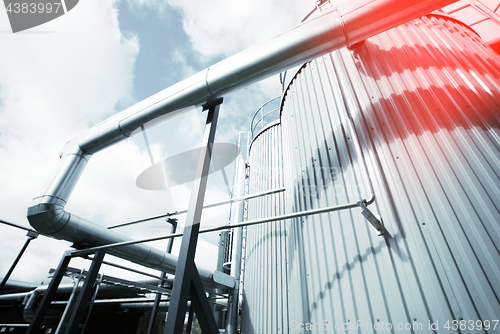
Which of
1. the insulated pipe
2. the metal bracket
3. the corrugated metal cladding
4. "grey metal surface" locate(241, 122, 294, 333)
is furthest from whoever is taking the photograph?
"grey metal surface" locate(241, 122, 294, 333)

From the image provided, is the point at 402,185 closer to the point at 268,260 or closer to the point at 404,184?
the point at 404,184

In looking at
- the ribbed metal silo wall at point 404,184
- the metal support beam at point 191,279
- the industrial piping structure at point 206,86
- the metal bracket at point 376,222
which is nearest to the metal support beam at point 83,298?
the industrial piping structure at point 206,86

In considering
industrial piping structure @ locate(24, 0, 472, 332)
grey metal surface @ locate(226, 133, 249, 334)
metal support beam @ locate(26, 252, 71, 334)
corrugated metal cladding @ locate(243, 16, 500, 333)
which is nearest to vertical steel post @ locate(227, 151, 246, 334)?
grey metal surface @ locate(226, 133, 249, 334)

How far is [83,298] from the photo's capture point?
384cm

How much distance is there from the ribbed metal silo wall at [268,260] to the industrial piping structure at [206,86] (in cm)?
233

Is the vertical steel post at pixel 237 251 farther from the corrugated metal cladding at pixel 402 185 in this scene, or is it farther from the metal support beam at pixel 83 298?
the corrugated metal cladding at pixel 402 185

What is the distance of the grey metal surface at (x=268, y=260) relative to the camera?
4.04 m

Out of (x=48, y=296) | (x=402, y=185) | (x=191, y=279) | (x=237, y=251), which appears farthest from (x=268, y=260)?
(x=48, y=296)

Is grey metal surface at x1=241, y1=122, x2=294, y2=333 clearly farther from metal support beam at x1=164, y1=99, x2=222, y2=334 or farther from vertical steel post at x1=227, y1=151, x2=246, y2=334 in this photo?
metal support beam at x1=164, y1=99, x2=222, y2=334

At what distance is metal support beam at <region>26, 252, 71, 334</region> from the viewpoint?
3510 mm

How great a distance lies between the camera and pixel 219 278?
656 centimetres

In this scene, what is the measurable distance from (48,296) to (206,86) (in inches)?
164

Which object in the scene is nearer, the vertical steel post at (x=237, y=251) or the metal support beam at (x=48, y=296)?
the metal support beam at (x=48, y=296)

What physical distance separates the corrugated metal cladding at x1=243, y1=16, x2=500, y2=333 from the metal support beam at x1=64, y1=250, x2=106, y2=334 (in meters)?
3.42
